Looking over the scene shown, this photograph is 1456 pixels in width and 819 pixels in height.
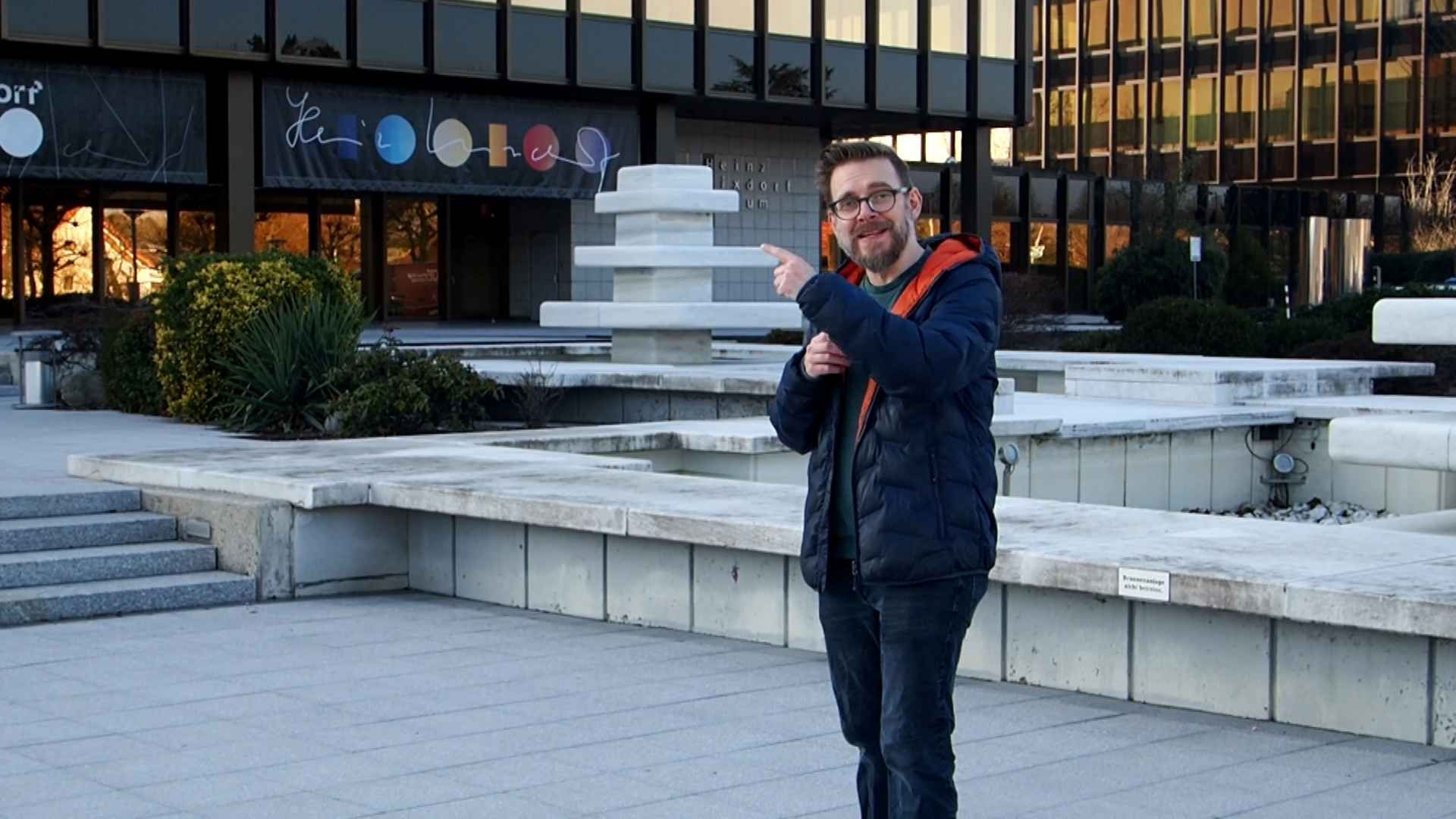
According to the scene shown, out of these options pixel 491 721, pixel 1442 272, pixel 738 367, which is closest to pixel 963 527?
pixel 491 721

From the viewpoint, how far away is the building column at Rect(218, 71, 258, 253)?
106 ft

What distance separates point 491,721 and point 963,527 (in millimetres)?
3080

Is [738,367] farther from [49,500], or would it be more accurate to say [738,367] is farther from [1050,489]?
[49,500]

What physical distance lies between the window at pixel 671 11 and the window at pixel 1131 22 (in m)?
34.8

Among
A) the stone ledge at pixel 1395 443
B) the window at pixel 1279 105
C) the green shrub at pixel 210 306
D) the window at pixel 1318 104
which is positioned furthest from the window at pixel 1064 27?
the stone ledge at pixel 1395 443

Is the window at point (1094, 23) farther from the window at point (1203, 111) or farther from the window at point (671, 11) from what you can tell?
the window at point (671, 11)

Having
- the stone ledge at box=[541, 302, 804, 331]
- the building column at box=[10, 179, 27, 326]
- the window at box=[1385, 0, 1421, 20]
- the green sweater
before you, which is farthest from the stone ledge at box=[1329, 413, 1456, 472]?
the window at box=[1385, 0, 1421, 20]

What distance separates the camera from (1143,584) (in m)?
6.80

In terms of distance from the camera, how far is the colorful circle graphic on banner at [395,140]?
34500mm

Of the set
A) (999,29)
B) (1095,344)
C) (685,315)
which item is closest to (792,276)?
(685,315)

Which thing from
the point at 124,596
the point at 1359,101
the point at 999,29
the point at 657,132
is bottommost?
the point at 124,596

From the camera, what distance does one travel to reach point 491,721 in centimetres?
686

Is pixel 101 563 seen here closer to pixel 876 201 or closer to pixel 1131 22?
pixel 876 201

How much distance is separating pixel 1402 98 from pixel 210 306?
2151 inches
